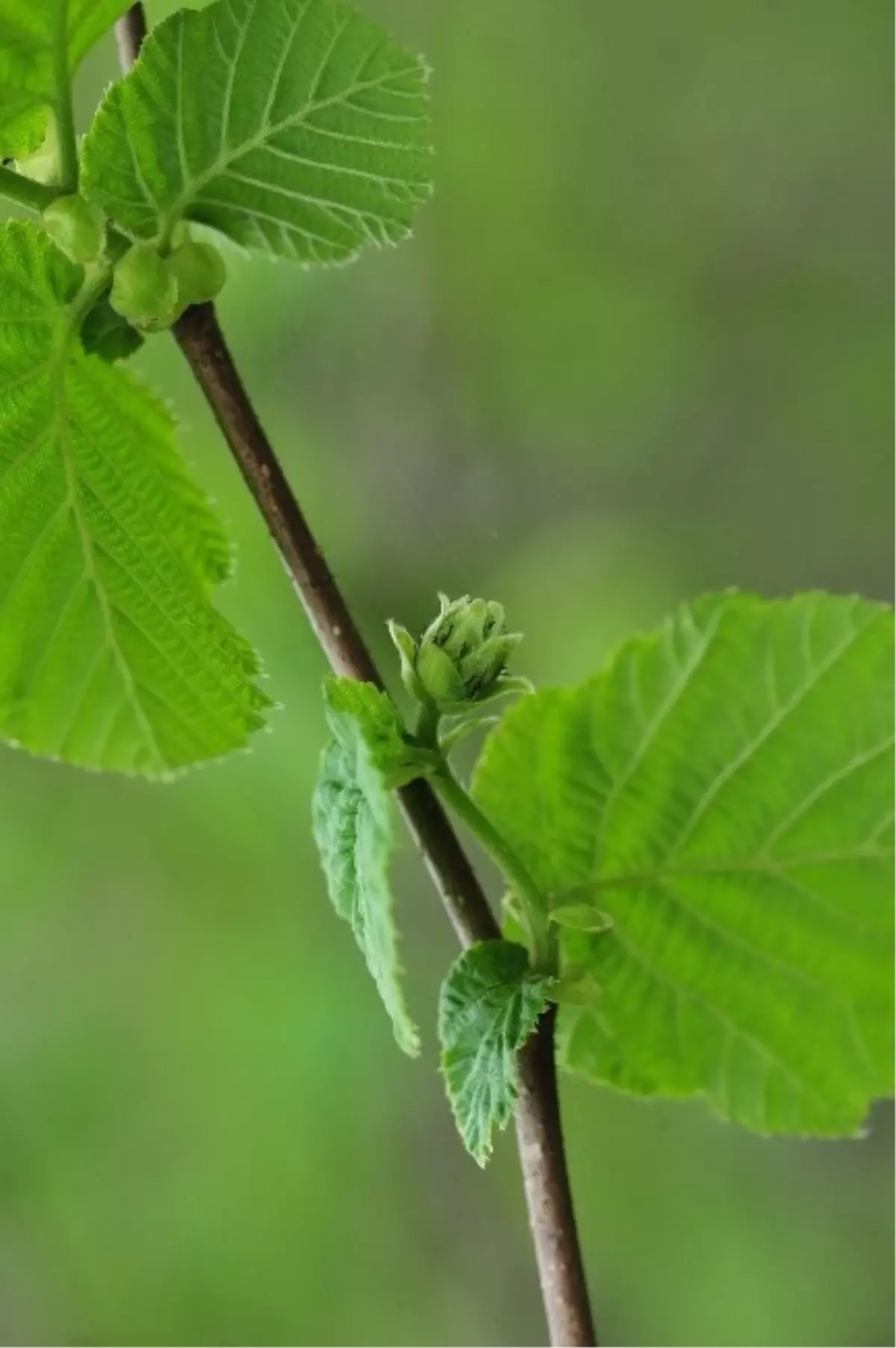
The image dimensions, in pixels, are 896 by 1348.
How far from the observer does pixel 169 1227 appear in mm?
1018

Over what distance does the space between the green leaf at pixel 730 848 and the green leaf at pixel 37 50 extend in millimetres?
219

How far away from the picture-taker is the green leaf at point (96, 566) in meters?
0.37

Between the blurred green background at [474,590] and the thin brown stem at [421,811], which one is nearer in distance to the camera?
the thin brown stem at [421,811]

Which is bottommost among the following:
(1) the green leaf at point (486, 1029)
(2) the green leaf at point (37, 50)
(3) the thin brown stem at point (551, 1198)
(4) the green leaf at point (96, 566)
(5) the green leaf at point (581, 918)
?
(3) the thin brown stem at point (551, 1198)

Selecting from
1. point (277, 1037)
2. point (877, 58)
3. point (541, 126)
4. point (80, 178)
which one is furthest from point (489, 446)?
point (80, 178)

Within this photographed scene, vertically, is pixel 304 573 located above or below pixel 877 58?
below

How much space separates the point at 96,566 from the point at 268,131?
0.14m

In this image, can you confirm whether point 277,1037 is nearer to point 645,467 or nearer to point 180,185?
point 645,467

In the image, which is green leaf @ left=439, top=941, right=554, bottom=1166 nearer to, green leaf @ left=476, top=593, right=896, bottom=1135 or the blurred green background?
green leaf @ left=476, top=593, right=896, bottom=1135

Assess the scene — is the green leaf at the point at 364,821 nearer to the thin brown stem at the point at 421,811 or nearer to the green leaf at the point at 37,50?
the thin brown stem at the point at 421,811

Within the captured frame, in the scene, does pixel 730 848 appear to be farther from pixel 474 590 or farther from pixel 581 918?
pixel 474 590

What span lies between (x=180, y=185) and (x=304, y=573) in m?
0.12

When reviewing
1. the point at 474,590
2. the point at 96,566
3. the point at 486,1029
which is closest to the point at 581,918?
the point at 486,1029

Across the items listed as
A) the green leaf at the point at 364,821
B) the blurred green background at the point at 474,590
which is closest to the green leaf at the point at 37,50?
the green leaf at the point at 364,821
